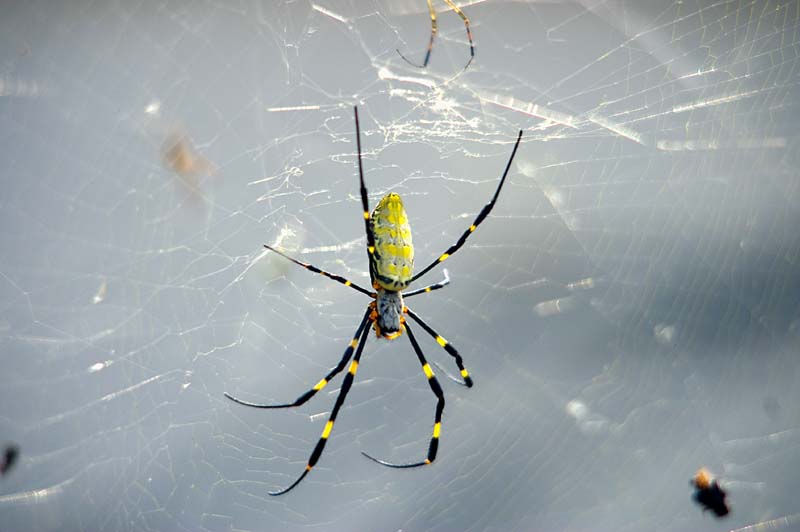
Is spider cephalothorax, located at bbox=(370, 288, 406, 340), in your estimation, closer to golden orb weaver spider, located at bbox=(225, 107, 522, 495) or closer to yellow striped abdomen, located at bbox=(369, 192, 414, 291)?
golden orb weaver spider, located at bbox=(225, 107, 522, 495)

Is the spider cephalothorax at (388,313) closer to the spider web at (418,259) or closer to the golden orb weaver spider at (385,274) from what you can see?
the golden orb weaver spider at (385,274)

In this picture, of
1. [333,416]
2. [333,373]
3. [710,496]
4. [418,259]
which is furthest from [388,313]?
[710,496]

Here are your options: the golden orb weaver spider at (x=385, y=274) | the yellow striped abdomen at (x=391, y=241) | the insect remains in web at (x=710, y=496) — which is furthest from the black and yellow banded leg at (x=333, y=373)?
the insect remains in web at (x=710, y=496)

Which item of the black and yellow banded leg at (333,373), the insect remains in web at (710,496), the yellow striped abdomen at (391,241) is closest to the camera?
the yellow striped abdomen at (391,241)

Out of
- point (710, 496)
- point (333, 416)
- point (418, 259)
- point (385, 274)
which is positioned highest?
point (418, 259)

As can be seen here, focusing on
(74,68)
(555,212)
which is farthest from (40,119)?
(555,212)

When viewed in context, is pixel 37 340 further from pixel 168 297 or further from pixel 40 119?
pixel 40 119

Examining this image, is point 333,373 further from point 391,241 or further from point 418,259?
point 418,259
